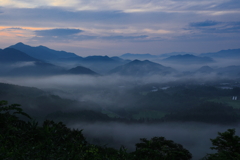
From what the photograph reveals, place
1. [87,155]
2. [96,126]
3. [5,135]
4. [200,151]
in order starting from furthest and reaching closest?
1. [96,126]
2. [200,151]
3. [5,135]
4. [87,155]

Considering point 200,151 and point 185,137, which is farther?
point 185,137

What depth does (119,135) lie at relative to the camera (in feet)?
543

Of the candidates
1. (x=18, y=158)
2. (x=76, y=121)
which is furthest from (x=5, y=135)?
(x=76, y=121)

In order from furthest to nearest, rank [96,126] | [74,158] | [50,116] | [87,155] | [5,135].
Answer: [96,126]
[50,116]
[5,135]
[87,155]
[74,158]

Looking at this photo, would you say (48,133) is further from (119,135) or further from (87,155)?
(119,135)

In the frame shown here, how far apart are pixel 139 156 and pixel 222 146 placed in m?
10.7

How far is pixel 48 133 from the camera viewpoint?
11289 mm

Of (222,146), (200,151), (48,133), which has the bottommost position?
(200,151)


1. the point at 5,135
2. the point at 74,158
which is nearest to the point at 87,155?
the point at 74,158

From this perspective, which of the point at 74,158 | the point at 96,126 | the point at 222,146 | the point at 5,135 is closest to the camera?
the point at 74,158

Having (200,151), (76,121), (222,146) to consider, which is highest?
(222,146)

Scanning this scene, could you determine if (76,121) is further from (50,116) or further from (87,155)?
(87,155)

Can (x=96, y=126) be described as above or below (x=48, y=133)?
below

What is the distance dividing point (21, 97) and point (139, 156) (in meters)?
216
